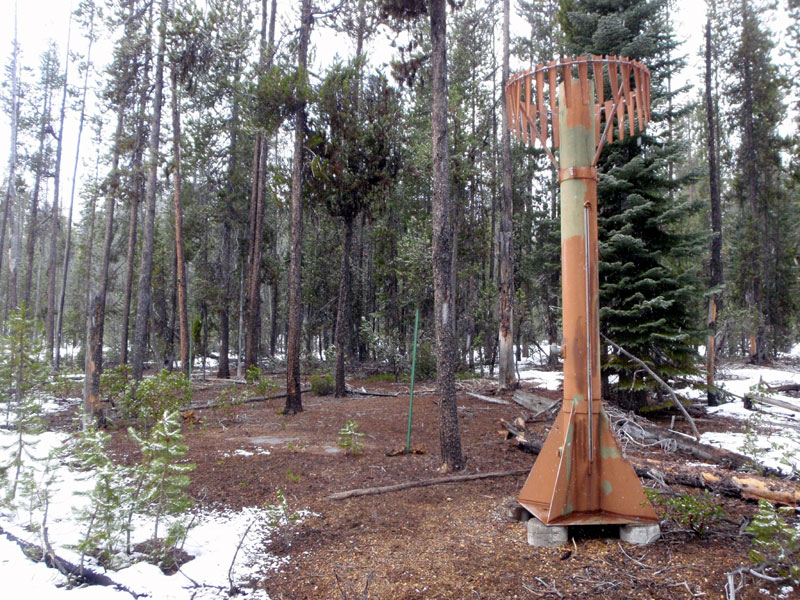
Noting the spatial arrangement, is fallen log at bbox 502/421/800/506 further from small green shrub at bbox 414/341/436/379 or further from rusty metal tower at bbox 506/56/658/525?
small green shrub at bbox 414/341/436/379

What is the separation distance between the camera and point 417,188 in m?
22.8

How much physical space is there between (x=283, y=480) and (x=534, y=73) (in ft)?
17.1

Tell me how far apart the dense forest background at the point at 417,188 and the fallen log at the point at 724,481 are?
249 cm

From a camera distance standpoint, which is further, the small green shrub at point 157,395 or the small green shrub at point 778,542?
the small green shrub at point 157,395

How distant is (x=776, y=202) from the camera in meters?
22.9

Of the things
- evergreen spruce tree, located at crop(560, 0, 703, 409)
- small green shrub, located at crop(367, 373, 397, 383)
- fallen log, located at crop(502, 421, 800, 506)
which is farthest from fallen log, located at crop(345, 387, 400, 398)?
fallen log, located at crop(502, 421, 800, 506)

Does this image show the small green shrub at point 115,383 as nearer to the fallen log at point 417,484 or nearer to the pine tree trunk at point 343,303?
the pine tree trunk at point 343,303

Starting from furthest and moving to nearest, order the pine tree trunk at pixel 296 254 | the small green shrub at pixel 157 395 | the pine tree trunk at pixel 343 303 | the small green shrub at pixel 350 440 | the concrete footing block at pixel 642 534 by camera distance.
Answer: the pine tree trunk at pixel 343 303 → the pine tree trunk at pixel 296 254 → the small green shrub at pixel 157 395 → the small green shrub at pixel 350 440 → the concrete footing block at pixel 642 534

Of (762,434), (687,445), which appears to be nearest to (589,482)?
(687,445)

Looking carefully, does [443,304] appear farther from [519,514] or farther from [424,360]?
[424,360]

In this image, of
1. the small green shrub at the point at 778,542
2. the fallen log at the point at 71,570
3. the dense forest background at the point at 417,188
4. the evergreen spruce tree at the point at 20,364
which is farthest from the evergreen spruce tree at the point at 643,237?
the evergreen spruce tree at the point at 20,364

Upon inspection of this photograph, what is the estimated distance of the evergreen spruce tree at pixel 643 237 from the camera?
32.0 ft

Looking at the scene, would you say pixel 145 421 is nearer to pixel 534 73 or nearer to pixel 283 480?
pixel 283 480

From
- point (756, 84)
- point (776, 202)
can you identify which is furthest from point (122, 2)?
point (776, 202)
